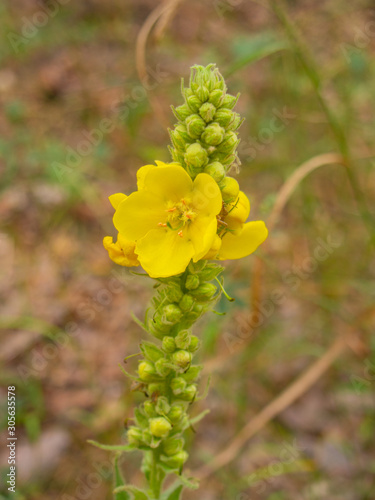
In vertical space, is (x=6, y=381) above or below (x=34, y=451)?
above

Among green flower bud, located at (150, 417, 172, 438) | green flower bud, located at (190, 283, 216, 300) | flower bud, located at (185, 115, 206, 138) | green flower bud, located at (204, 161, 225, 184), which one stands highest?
flower bud, located at (185, 115, 206, 138)

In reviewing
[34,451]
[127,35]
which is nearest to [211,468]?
[34,451]

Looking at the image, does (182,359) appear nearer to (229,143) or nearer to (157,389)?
(157,389)

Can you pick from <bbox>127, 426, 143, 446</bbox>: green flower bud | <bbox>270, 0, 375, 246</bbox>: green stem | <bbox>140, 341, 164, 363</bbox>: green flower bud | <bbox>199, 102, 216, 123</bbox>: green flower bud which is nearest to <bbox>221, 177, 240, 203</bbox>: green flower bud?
<bbox>199, 102, 216, 123</bbox>: green flower bud

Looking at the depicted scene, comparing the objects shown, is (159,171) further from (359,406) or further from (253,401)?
(359,406)

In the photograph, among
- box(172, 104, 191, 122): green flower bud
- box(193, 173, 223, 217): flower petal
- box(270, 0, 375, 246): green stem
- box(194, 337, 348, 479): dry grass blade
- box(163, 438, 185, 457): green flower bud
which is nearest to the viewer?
box(193, 173, 223, 217): flower petal

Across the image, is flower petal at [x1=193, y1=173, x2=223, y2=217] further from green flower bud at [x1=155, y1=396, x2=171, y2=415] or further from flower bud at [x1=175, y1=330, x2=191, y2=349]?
green flower bud at [x1=155, y1=396, x2=171, y2=415]
